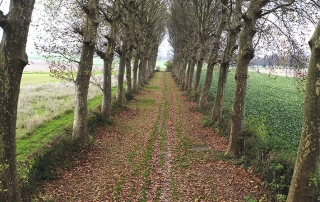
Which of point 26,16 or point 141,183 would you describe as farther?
point 141,183

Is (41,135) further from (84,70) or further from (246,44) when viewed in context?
(246,44)

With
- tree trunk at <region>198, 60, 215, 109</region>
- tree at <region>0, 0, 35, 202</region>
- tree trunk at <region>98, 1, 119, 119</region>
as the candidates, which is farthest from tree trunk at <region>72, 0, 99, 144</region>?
tree trunk at <region>198, 60, 215, 109</region>

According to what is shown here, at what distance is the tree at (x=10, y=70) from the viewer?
4926 mm

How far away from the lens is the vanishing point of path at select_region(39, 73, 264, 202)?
7512mm

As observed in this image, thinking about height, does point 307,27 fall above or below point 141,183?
above

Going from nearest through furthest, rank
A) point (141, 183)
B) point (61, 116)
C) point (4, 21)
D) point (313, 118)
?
point (4, 21)
point (313, 118)
point (141, 183)
point (61, 116)

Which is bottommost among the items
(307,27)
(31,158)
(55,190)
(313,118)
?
(55,190)

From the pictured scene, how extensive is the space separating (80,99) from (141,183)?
477 cm

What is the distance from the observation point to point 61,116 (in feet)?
54.6

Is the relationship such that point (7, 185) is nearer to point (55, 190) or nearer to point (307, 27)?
point (55, 190)

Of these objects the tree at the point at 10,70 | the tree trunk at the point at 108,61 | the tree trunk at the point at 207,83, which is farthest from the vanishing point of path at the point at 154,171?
the tree trunk at the point at 207,83

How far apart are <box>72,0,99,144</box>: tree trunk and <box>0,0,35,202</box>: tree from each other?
550 cm

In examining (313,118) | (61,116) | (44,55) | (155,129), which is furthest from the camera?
(61,116)

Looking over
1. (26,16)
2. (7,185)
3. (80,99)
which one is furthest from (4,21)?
(80,99)
